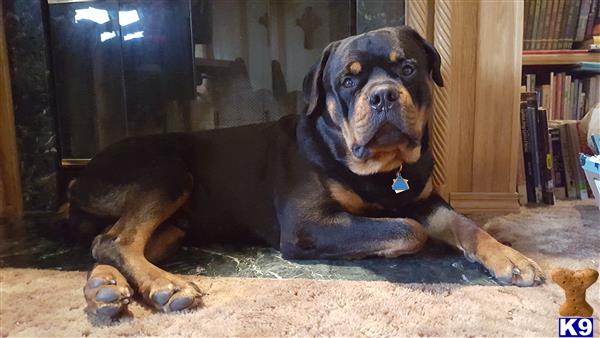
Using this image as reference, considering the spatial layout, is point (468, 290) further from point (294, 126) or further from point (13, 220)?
point (13, 220)

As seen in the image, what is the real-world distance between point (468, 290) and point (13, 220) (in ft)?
6.25

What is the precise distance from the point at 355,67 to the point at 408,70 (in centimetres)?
17

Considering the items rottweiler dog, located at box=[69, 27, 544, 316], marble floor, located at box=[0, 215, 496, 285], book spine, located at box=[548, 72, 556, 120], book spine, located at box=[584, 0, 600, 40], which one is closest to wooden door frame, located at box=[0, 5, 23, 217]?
marble floor, located at box=[0, 215, 496, 285]

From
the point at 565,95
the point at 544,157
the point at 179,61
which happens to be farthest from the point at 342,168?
the point at 565,95

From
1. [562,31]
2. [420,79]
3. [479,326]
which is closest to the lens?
[479,326]

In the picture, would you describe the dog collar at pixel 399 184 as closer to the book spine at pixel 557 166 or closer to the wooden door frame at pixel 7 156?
the book spine at pixel 557 166

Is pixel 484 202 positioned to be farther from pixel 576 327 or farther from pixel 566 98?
pixel 576 327

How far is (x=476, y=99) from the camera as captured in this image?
226 cm

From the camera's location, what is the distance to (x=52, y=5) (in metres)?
2.41

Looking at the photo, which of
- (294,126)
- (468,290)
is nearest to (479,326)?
(468,290)

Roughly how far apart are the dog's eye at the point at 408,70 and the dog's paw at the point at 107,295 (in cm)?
99

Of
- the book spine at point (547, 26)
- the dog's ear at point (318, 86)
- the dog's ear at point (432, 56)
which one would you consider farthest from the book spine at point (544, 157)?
the dog's ear at point (318, 86)

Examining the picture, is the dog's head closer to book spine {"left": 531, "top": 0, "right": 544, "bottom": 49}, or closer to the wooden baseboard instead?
A: the wooden baseboard

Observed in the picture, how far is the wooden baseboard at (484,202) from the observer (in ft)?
7.55
